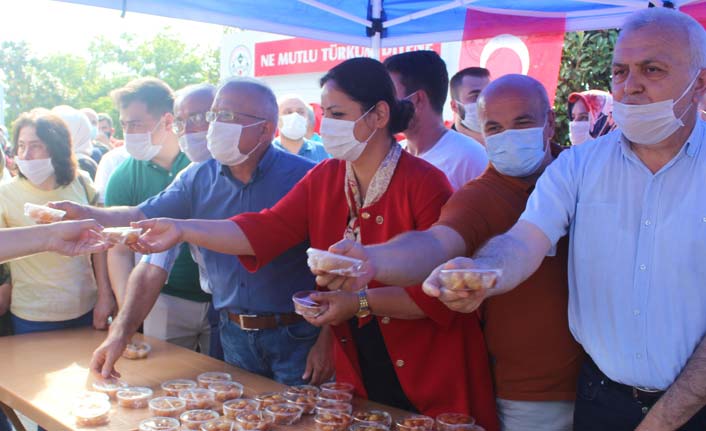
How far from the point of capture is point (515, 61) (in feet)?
15.2

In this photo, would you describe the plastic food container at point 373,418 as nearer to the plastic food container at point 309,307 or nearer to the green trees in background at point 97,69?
the plastic food container at point 309,307

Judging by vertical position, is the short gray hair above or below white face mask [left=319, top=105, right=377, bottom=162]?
above

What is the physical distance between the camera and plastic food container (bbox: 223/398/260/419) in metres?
2.30

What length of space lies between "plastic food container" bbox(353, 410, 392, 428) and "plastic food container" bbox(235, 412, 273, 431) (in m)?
0.30

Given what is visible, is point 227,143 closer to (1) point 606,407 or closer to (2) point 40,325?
(2) point 40,325

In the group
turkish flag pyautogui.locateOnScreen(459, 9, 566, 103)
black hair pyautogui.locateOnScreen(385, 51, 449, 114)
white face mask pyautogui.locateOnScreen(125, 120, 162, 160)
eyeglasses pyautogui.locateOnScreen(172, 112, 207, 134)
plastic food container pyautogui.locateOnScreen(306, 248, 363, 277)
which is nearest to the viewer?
plastic food container pyautogui.locateOnScreen(306, 248, 363, 277)

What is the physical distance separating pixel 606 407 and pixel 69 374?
2152 mm

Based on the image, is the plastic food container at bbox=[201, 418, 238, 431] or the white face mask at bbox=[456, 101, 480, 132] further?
the white face mask at bbox=[456, 101, 480, 132]

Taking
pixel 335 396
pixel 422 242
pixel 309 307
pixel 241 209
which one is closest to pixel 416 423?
pixel 335 396

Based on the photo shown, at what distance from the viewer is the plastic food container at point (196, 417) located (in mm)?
2227

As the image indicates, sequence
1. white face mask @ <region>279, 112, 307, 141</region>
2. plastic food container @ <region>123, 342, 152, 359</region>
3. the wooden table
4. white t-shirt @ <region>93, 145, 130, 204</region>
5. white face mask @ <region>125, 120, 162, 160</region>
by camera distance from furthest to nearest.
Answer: white face mask @ <region>279, 112, 307, 141</region>, white t-shirt @ <region>93, 145, 130, 204</region>, white face mask @ <region>125, 120, 162, 160</region>, plastic food container @ <region>123, 342, 152, 359</region>, the wooden table

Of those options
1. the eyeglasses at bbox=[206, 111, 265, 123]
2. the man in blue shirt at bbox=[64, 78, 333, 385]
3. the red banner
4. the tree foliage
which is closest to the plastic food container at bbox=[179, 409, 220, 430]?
the man in blue shirt at bbox=[64, 78, 333, 385]

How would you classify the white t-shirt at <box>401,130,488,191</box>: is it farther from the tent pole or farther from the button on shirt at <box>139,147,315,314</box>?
the tent pole

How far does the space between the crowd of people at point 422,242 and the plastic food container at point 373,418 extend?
0.53 ft
